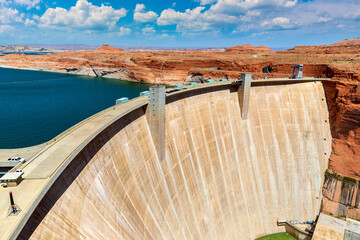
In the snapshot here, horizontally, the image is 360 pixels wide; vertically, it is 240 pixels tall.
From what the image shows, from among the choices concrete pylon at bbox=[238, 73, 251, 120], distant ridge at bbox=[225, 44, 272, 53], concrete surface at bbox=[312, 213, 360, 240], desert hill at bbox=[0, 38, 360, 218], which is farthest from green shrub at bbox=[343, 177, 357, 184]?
distant ridge at bbox=[225, 44, 272, 53]

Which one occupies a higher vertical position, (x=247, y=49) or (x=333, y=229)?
(x=247, y=49)

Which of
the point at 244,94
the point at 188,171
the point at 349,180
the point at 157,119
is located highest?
the point at 244,94

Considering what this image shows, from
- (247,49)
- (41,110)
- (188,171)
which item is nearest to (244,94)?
(188,171)

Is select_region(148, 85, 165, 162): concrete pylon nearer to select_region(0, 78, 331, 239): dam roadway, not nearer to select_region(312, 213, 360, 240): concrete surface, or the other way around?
select_region(0, 78, 331, 239): dam roadway

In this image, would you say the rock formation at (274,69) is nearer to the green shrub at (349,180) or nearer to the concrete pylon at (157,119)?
the green shrub at (349,180)

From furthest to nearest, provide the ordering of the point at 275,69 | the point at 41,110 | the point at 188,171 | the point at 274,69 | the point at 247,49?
the point at 247,49, the point at 274,69, the point at 275,69, the point at 41,110, the point at 188,171

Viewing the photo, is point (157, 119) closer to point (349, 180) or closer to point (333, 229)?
point (333, 229)
